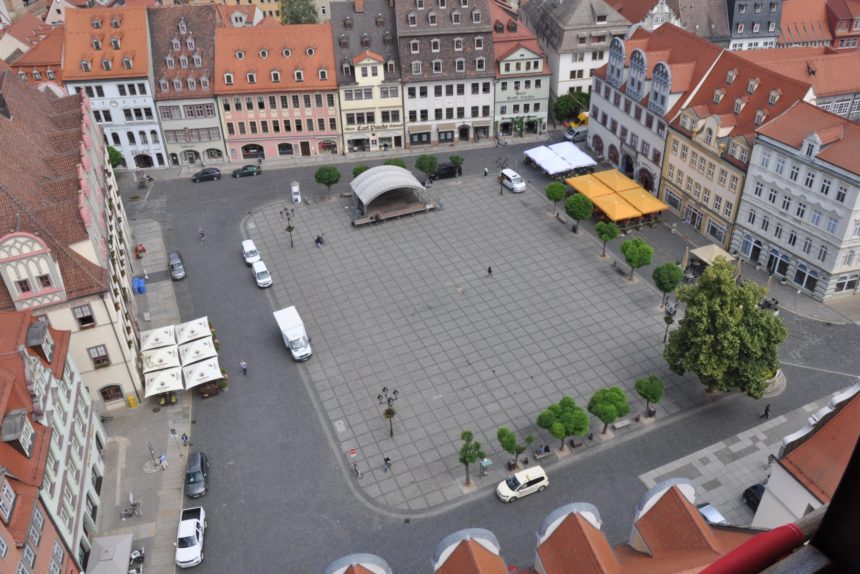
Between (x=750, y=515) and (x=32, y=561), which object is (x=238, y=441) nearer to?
(x=32, y=561)

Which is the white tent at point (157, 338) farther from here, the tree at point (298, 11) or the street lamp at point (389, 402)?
the tree at point (298, 11)

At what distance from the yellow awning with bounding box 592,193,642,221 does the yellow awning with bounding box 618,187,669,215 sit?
1.97ft

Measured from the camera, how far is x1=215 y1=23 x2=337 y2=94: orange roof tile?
8850 centimetres

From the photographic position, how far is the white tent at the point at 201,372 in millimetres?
55594

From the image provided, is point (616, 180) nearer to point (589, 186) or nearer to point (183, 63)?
point (589, 186)

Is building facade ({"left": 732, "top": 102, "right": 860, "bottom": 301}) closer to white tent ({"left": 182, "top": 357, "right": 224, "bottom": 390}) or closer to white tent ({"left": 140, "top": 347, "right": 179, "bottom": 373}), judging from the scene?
white tent ({"left": 182, "top": 357, "right": 224, "bottom": 390})

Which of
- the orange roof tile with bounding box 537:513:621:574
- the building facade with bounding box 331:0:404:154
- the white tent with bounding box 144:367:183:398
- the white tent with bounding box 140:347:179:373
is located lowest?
the white tent with bounding box 144:367:183:398

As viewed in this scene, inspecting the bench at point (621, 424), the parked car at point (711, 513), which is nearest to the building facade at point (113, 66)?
the bench at point (621, 424)

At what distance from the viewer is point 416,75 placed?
90.6 m

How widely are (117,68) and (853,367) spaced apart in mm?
83979

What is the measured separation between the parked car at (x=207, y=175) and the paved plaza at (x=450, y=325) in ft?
36.4

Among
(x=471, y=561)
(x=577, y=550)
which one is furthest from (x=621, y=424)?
(x=471, y=561)

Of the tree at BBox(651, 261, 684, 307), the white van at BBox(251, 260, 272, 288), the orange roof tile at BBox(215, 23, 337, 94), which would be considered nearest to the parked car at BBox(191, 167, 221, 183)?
the orange roof tile at BBox(215, 23, 337, 94)

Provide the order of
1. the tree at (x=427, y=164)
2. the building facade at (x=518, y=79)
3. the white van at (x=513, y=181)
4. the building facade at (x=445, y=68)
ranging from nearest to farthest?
the tree at (x=427, y=164)
the white van at (x=513, y=181)
the building facade at (x=445, y=68)
the building facade at (x=518, y=79)
